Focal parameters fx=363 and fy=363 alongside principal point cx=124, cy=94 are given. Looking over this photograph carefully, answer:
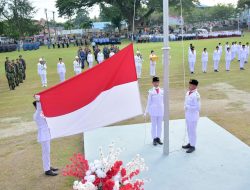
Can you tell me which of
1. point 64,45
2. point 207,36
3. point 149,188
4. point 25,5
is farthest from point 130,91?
point 25,5

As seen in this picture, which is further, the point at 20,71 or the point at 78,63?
the point at 20,71

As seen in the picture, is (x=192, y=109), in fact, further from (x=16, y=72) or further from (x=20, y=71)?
(x=20, y=71)

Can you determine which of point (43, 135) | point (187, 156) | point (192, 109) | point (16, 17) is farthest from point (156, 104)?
point (16, 17)

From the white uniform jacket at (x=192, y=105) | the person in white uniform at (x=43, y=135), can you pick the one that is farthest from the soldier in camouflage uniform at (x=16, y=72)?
the white uniform jacket at (x=192, y=105)

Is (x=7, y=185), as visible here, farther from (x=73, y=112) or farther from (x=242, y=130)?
(x=242, y=130)

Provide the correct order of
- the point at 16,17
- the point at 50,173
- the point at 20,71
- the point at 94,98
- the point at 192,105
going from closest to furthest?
the point at 94,98 < the point at 50,173 < the point at 192,105 < the point at 20,71 < the point at 16,17

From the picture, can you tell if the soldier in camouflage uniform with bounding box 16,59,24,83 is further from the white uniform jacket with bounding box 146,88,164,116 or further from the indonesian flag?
the indonesian flag

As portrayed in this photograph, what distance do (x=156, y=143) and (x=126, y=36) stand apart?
5377 centimetres

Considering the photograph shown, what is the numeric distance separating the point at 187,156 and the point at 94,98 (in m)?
2.85

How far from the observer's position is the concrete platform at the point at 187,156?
21.6ft

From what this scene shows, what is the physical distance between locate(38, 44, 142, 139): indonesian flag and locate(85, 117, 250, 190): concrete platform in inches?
56.2

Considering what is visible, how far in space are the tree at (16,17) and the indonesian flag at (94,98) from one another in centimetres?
6280

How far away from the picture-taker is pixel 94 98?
6.11m

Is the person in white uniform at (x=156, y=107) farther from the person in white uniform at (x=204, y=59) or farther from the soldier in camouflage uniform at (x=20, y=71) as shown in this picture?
the soldier in camouflage uniform at (x=20, y=71)
